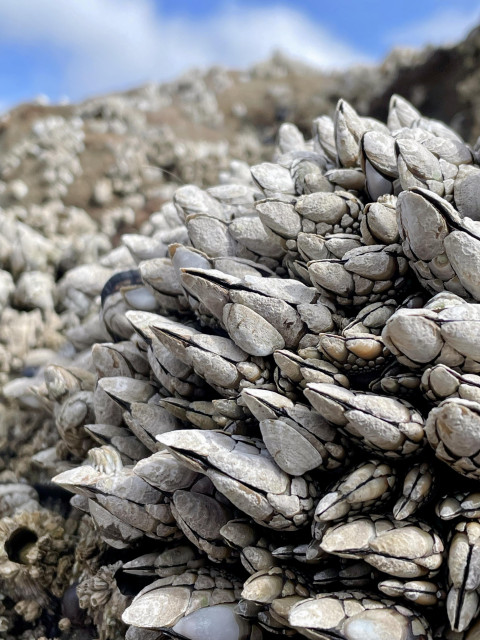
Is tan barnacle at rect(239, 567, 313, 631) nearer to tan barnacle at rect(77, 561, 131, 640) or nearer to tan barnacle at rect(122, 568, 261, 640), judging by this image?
tan barnacle at rect(122, 568, 261, 640)

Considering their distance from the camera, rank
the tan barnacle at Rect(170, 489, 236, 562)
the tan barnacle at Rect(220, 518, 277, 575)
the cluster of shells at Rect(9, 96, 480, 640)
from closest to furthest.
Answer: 1. the cluster of shells at Rect(9, 96, 480, 640)
2. the tan barnacle at Rect(220, 518, 277, 575)
3. the tan barnacle at Rect(170, 489, 236, 562)

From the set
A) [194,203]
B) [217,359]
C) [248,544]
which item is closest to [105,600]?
[248,544]

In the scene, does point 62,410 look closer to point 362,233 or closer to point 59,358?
point 59,358

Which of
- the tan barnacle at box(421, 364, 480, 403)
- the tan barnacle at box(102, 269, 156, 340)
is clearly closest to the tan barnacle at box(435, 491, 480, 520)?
the tan barnacle at box(421, 364, 480, 403)

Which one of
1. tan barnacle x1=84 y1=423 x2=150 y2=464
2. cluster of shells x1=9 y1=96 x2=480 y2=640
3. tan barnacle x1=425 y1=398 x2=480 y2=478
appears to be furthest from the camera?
tan barnacle x1=84 y1=423 x2=150 y2=464

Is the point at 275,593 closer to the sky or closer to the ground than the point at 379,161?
closer to the ground

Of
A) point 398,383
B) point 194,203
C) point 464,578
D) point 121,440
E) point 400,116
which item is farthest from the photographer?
point 400,116

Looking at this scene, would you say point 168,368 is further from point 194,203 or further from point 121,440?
point 194,203

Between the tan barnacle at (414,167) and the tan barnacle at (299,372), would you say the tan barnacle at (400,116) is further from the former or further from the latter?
the tan barnacle at (299,372)
